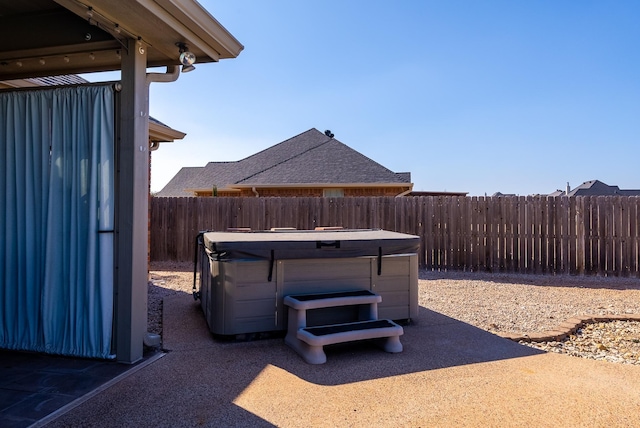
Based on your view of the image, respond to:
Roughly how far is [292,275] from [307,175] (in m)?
9.78

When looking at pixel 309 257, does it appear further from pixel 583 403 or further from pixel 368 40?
pixel 368 40

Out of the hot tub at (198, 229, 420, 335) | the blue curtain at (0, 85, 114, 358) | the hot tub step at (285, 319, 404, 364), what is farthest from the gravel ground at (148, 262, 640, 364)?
the hot tub step at (285, 319, 404, 364)

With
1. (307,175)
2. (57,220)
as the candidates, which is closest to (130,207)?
(57,220)

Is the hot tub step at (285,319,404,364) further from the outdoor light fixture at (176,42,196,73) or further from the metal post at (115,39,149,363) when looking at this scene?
the outdoor light fixture at (176,42,196,73)

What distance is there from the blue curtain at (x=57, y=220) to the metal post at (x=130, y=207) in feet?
0.27

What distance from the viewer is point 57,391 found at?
256cm

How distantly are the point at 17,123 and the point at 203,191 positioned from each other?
40.0 feet

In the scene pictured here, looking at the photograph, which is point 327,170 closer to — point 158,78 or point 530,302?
point 530,302

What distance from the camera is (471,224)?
8250 mm

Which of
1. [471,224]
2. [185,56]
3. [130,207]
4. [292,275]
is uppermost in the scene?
[185,56]

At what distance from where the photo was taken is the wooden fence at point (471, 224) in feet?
25.1

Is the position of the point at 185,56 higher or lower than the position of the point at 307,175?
lower

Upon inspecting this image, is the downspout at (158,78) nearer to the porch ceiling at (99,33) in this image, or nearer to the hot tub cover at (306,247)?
the porch ceiling at (99,33)

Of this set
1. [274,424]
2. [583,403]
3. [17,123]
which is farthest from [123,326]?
[583,403]
